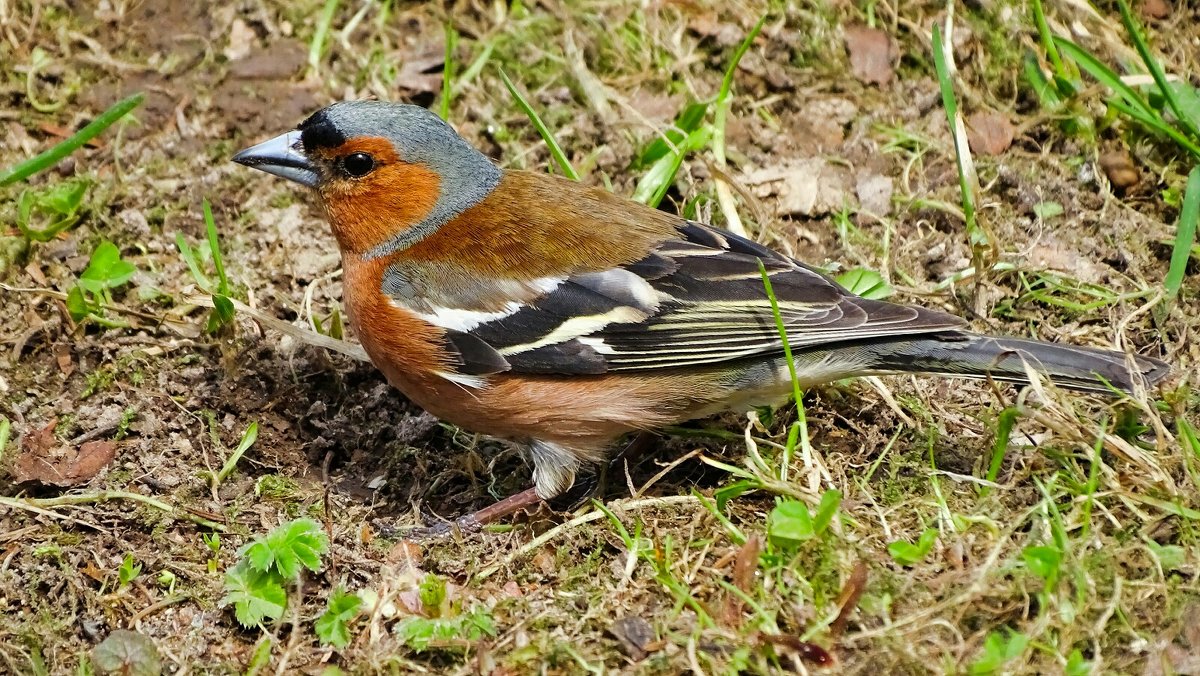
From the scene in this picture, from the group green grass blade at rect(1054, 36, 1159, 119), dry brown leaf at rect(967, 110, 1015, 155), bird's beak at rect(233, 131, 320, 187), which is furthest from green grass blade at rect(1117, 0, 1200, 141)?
bird's beak at rect(233, 131, 320, 187)

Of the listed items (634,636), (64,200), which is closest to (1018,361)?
(634,636)

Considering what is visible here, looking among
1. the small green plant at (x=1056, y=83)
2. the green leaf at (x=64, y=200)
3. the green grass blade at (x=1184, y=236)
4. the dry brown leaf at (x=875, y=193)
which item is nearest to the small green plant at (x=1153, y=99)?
the small green plant at (x=1056, y=83)

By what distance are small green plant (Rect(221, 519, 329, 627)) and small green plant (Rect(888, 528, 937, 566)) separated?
6.44 ft

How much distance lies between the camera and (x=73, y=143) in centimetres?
546

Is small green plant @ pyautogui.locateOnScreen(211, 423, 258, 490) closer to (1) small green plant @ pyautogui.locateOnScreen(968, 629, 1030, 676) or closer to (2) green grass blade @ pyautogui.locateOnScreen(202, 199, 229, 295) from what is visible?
(2) green grass blade @ pyautogui.locateOnScreen(202, 199, 229, 295)

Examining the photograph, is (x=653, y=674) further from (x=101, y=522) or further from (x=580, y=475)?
(x=101, y=522)

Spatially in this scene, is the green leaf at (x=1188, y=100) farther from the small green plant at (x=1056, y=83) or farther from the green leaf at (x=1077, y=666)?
the green leaf at (x=1077, y=666)

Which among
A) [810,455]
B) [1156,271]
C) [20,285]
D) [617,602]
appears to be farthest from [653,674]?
[20,285]

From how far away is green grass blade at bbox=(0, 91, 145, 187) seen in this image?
5.39 m

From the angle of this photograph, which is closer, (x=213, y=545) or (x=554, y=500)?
(x=213, y=545)

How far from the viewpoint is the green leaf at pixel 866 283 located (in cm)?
542

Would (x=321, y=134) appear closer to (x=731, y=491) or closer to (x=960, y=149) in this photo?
(x=731, y=491)

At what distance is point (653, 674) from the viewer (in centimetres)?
380

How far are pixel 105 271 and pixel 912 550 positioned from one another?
3.68 m
